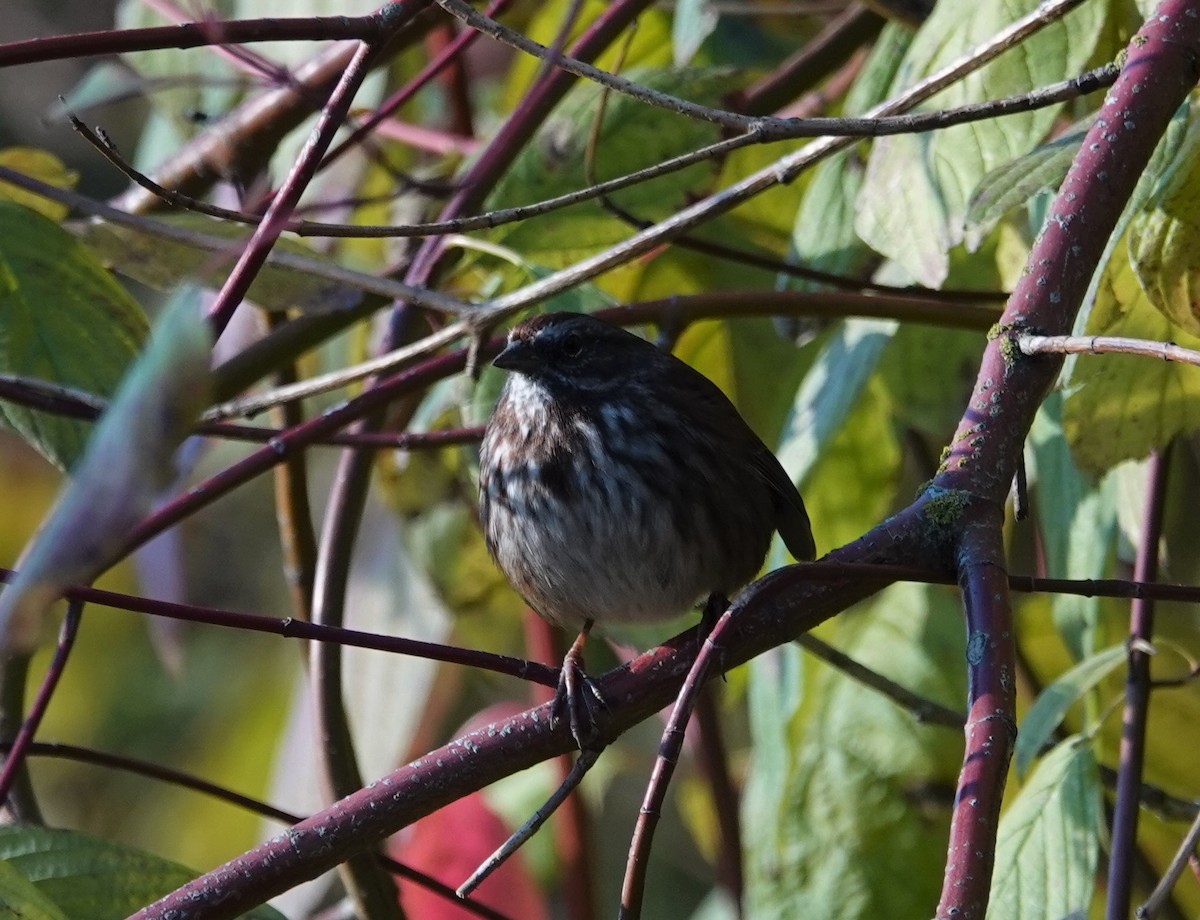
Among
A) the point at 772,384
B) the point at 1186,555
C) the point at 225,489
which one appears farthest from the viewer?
the point at 1186,555

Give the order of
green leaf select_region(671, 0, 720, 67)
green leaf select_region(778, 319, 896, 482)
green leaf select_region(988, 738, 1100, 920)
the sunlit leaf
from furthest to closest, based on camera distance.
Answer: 1. green leaf select_region(671, 0, 720, 67)
2. the sunlit leaf
3. green leaf select_region(778, 319, 896, 482)
4. green leaf select_region(988, 738, 1100, 920)

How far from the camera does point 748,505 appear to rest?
9.30ft

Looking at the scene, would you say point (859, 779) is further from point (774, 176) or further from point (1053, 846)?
point (774, 176)

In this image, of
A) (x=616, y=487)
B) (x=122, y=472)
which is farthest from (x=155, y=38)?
(x=616, y=487)

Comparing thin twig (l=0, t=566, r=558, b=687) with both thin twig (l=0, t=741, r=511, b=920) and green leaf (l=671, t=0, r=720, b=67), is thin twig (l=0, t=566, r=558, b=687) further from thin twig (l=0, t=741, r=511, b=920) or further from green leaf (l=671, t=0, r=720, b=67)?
green leaf (l=671, t=0, r=720, b=67)

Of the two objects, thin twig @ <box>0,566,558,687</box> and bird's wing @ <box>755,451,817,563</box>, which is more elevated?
bird's wing @ <box>755,451,817,563</box>

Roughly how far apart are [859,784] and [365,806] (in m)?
1.71

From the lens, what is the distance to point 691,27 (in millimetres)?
3027

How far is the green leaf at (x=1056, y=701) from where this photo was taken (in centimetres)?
233

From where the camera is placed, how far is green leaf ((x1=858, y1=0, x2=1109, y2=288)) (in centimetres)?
228

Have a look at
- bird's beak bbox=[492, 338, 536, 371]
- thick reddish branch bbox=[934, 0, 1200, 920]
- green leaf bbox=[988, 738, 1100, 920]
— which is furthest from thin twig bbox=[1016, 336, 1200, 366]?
bird's beak bbox=[492, 338, 536, 371]

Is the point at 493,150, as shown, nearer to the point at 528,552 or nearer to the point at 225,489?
the point at 528,552

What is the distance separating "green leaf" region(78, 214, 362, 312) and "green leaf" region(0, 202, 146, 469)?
30 centimetres

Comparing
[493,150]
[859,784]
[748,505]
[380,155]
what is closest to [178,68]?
[380,155]
